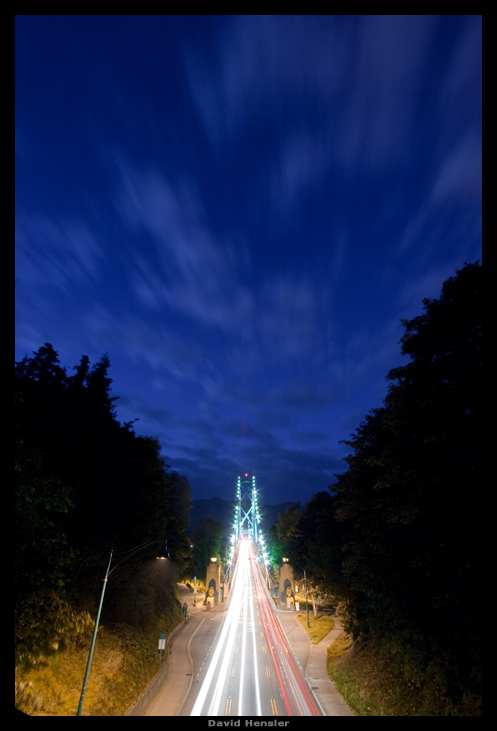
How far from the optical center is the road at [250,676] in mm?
18062

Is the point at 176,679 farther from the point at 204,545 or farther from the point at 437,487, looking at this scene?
the point at 204,545

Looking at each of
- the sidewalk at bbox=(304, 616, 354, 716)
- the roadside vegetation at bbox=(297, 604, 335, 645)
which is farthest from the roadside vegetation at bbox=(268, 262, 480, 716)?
the roadside vegetation at bbox=(297, 604, 335, 645)

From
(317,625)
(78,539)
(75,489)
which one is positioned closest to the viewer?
(75,489)

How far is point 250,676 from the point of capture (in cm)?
2281

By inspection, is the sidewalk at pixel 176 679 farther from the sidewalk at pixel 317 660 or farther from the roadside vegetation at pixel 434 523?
the roadside vegetation at pixel 434 523

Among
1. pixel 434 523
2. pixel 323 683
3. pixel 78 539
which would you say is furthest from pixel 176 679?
pixel 434 523

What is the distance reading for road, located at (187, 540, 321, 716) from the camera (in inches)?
711

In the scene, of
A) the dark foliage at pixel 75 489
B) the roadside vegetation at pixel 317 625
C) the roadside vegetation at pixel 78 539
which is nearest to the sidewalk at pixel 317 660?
the roadside vegetation at pixel 317 625

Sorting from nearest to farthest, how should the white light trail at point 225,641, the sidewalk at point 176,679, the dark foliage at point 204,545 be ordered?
the sidewalk at point 176,679 → the white light trail at point 225,641 → the dark foliage at point 204,545

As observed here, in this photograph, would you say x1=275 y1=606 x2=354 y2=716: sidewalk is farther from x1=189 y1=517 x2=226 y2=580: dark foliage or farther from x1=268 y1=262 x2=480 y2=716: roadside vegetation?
x1=189 y1=517 x2=226 y2=580: dark foliage

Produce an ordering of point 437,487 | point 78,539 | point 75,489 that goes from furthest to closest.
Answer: point 78,539 → point 75,489 → point 437,487

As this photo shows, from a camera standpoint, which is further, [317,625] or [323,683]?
[317,625]

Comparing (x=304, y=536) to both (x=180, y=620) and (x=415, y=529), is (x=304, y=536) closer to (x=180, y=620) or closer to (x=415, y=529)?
(x=180, y=620)
